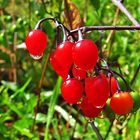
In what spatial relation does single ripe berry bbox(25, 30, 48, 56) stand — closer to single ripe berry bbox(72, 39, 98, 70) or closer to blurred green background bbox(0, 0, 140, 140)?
single ripe berry bbox(72, 39, 98, 70)

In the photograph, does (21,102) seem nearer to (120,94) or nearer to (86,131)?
(86,131)

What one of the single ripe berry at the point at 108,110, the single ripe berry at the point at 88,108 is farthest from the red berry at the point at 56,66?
the single ripe berry at the point at 108,110

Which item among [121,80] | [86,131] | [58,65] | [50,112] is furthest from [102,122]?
[58,65]

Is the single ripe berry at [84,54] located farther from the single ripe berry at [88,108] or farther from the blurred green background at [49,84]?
the blurred green background at [49,84]

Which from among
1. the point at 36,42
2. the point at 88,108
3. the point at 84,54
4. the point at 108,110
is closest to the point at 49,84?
the point at 108,110

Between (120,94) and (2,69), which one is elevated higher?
(120,94)

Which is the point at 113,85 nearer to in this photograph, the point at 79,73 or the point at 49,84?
the point at 79,73
